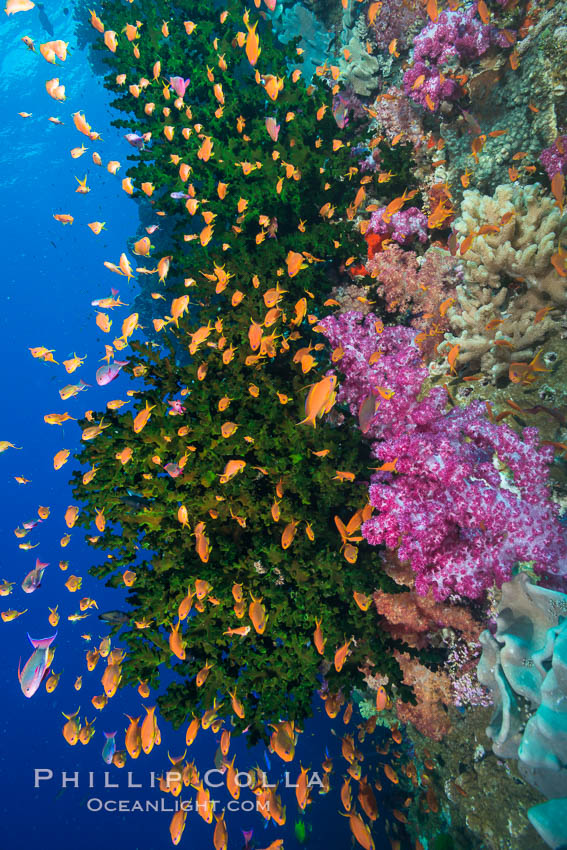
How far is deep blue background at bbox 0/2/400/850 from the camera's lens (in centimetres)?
2373

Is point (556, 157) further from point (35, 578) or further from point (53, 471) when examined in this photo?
point (53, 471)

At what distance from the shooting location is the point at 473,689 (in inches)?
165

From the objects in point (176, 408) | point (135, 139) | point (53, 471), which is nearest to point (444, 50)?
point (135, 139)

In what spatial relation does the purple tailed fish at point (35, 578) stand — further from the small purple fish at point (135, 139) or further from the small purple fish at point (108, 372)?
the small purple fish at point (135, 139)

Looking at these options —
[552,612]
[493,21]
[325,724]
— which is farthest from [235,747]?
[493,21]

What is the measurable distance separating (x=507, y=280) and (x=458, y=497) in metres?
2.67

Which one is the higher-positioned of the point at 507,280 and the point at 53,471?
the point at 53,471

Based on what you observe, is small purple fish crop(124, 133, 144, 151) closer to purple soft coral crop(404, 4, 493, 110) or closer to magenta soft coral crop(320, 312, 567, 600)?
purple soft coral crop(404, 4, 493, 110)

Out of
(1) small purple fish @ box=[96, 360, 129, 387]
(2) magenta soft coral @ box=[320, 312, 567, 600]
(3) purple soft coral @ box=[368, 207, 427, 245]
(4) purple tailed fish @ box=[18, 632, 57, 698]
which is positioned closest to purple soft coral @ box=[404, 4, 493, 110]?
(3) purple soft coral @ box=[368, 207, 427, 245]

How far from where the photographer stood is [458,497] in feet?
11.5

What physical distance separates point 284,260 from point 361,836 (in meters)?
6.18

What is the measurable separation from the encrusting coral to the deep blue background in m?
8.78

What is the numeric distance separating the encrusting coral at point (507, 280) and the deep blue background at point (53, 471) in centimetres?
878

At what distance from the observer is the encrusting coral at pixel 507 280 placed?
395cm
